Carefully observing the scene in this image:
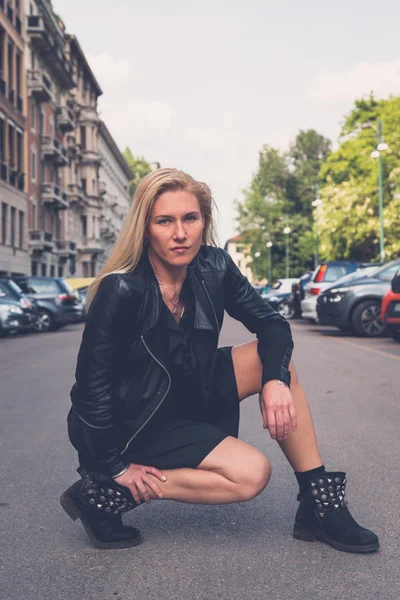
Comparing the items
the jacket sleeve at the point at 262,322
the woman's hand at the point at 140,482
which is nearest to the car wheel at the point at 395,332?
the jacket sleeve at the point at 262,322

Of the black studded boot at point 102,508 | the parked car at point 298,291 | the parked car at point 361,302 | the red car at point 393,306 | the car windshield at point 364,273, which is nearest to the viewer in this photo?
the black studded boot at point 102,508

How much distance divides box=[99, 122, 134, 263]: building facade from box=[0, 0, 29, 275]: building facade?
2460 cm

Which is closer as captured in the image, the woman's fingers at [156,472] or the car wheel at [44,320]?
the woman's fingers at [156,472]

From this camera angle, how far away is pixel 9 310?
870 inches

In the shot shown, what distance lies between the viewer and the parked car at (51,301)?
25438 millimetres

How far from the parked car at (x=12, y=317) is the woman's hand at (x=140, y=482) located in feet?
61.0

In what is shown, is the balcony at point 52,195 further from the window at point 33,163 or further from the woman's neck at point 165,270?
the woman's neck at point 165,270

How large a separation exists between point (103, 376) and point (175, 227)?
2.12 ft

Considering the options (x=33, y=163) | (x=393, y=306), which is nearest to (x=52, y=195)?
(x=33, y=163)

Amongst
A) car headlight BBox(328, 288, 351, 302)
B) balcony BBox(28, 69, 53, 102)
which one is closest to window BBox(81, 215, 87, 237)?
balcony BBox(28, 69, 53, 102)

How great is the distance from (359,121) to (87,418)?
1893 inches

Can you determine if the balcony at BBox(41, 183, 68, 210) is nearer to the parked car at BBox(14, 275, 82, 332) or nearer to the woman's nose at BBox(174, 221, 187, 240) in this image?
the parked car at BBox(14, 275, 82, 332)

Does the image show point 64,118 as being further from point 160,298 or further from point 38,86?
point 160,298

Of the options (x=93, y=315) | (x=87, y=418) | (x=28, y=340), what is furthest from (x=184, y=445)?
(x=28, y=340)
